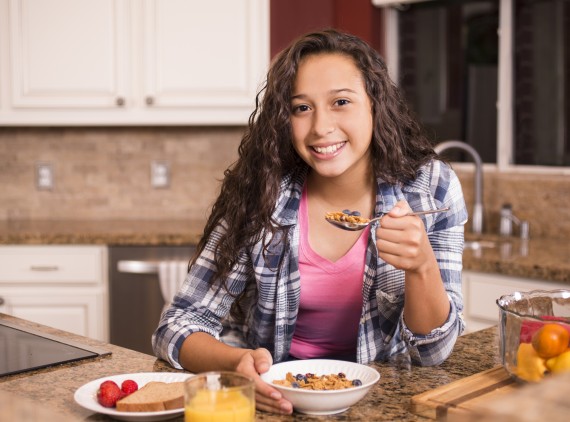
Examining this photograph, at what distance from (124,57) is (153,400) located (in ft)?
9.33

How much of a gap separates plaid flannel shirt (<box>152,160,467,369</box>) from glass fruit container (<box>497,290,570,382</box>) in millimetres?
310

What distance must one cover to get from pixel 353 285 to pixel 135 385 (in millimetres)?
616

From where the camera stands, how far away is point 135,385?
1.34m

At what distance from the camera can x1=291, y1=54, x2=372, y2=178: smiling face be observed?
176 centimetres

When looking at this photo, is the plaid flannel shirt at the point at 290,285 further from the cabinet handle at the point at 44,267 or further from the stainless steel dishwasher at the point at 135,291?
the cabinet handle at the point at 44,267

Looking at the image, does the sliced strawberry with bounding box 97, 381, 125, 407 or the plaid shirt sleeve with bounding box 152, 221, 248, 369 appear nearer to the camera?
the sliced strawberry with bounding box 97, 381, 125, 407

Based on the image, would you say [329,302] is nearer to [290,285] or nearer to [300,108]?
[290,285]

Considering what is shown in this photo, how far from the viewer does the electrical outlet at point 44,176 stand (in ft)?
14.1

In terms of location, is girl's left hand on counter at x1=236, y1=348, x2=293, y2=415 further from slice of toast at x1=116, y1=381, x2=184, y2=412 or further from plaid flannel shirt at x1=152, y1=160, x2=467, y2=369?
plaid flannel shirt at x1=152, y1=160, x2=467, y2=369

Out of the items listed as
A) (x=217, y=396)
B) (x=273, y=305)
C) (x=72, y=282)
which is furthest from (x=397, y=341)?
(x=72, y=282)

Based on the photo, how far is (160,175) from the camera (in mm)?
4363

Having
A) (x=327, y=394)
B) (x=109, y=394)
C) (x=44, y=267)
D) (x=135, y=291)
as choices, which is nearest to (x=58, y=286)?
(x=44, y=267)

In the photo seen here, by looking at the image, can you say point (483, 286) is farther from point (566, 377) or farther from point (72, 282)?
point (566, 377)

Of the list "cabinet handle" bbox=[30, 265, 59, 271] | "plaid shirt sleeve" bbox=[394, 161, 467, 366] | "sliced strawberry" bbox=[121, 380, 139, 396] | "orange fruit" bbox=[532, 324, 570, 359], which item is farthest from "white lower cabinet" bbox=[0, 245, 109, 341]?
"orange fruit" bbox=[532, 324, 570, 359]
